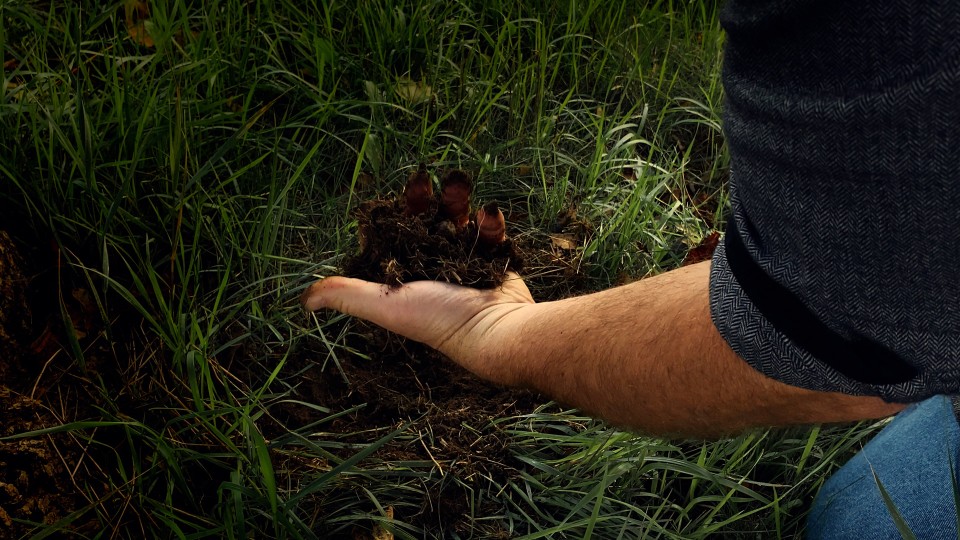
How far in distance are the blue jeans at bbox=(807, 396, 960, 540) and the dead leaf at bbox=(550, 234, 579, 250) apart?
912 mm

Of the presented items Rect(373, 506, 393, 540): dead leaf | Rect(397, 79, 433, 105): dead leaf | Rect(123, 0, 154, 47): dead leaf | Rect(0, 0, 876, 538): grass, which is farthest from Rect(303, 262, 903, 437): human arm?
Rect(123, 0, 154, 47): dead leaf

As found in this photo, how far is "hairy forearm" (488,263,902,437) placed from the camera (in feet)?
4.67

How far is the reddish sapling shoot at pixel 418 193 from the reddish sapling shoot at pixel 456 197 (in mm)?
39

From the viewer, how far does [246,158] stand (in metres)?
2.23

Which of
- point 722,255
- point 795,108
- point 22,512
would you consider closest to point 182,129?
point 22,512

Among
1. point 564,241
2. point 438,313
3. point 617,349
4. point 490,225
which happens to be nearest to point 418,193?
point 490,225

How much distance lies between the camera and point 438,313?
80.0 inches

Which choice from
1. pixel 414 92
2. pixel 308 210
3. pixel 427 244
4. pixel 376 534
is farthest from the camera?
pixel 414 92

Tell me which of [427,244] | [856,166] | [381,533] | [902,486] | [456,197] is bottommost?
[381,533]

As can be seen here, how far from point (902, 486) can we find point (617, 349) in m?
0.67

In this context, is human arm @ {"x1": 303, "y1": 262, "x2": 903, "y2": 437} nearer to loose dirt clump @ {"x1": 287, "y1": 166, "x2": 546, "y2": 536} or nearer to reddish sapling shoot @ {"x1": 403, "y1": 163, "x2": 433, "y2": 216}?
loose dirt clump @ {"x1": 287, "y1": 166, "x2": 546, "y2": 536}

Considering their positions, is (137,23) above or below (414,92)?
above

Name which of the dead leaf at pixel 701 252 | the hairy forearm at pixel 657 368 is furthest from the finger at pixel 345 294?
the dead leaf at pixel 701 252

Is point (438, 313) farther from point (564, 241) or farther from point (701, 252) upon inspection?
point (701, 252)
